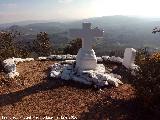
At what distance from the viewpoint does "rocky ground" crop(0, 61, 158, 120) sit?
384 inches

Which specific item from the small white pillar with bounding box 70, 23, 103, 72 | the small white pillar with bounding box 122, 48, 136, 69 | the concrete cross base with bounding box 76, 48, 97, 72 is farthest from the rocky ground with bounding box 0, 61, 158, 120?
the small white pillar with bounding box 122, 48, 136, 69

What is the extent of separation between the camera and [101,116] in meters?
9.66

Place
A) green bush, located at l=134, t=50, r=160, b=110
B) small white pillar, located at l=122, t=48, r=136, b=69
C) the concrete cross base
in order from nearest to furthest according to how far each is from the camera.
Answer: green bush, located at l=134, t=50, r=160, b=110, the concrete cross base, small white pillar, located at l=122, t=48, r=136, b=69

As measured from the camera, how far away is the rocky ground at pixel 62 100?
975 centimetres

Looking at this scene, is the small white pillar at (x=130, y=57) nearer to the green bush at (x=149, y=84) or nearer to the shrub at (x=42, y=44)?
the green bush at (x=149, y=84)

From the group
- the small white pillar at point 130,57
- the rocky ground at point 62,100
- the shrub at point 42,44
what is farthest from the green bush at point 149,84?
the shrub at point 42,44

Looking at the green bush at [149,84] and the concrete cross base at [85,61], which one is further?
the concrete cross base at [85,61]

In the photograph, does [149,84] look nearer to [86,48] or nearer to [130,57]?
[86,48]

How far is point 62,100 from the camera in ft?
36.3

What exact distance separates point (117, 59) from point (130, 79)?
11.0 feet

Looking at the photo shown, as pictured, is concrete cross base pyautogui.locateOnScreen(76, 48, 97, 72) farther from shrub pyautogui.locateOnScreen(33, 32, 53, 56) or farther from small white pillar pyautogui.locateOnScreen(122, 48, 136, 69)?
shrub pyautogui.locateOnScreen(33, 32, 53, 56)

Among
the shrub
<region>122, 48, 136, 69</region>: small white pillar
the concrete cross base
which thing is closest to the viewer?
the concrete cross base

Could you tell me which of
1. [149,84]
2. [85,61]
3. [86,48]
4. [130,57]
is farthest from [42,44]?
[149,84]

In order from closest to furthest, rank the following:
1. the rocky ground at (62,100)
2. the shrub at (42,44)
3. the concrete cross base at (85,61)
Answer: the rocky ground at (62,100) → the concrete cross base at (85,61) → the shrub at (42,44)
